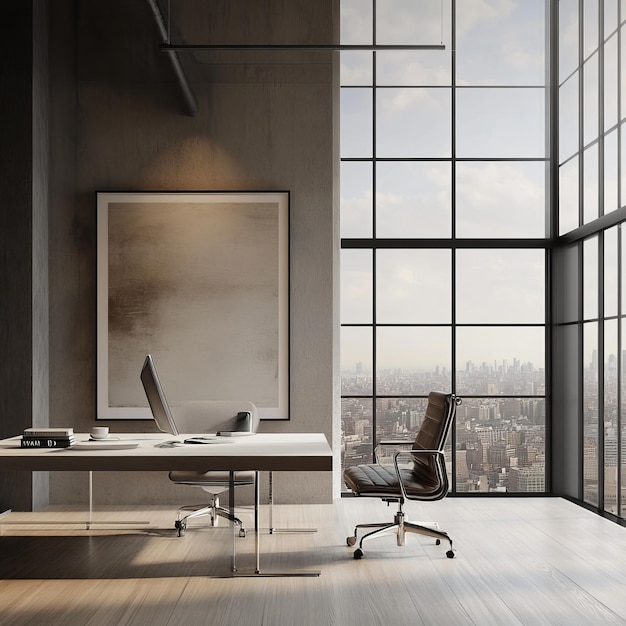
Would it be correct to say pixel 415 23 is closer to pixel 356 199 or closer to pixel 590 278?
pixel 356 199

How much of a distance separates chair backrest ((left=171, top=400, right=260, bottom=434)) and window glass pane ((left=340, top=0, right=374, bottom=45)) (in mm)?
3339

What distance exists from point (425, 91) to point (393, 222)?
1209 mm

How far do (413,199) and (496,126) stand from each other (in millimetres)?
991

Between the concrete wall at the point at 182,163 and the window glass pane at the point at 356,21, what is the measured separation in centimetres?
27

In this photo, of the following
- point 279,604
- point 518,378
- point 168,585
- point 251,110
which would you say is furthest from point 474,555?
point 251,110

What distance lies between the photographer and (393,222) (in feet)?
22.0

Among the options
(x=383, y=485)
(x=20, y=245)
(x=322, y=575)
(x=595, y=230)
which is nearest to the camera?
(x=322, y=575)

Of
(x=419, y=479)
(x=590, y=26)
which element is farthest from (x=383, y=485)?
(x=590, y=26)

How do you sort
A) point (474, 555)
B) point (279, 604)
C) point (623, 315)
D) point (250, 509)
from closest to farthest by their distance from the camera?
point (279, 604) → point (474, 555) → point (623, 315) → point (250, 509)

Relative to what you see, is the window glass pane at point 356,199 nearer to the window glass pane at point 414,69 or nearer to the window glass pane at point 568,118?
the window glass pane at point 414,69

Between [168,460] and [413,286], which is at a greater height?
[413,286]

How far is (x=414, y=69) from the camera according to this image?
6.73 metres

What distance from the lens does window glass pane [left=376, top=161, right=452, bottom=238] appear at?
6.70 m

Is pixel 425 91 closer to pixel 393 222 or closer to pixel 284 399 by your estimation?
pixel 393 222
